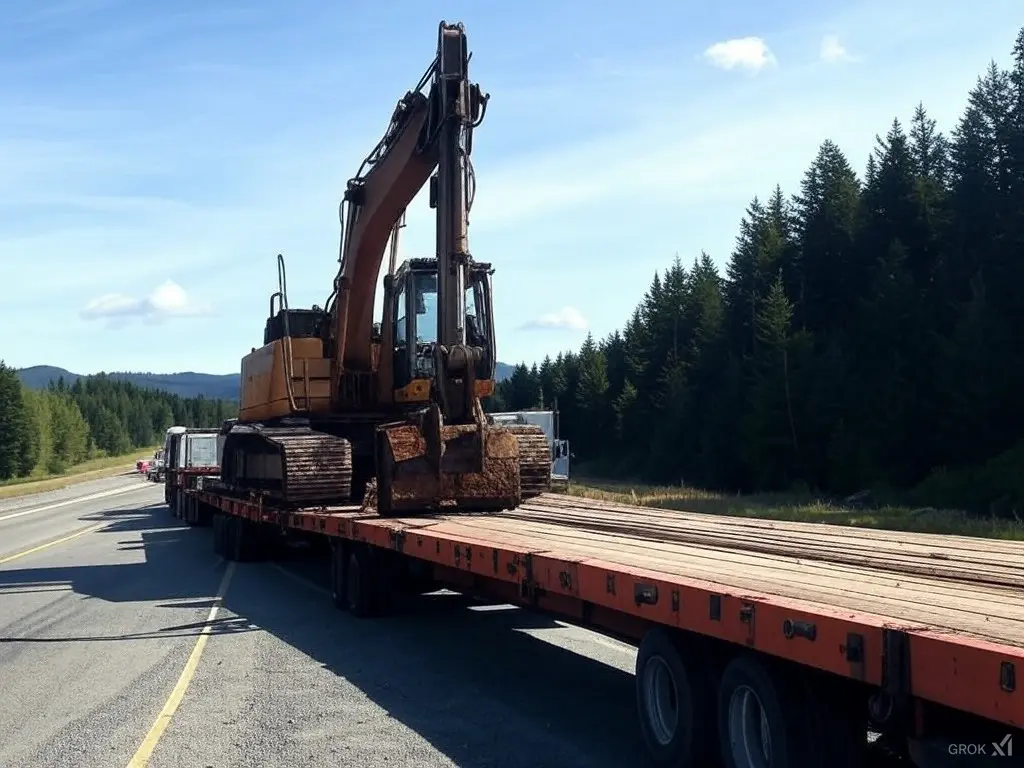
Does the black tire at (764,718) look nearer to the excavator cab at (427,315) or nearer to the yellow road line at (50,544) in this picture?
the excavator cab at (427,315)

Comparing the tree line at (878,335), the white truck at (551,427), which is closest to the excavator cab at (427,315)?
the white truck at (551,427)

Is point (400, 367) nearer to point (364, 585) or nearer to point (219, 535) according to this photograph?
point (364, 585)

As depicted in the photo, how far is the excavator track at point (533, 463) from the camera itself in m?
14.5

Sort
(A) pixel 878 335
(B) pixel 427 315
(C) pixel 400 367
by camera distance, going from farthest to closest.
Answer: (A) pixel 878 335
(C) pixel 400 367
(B) pixel 427 315

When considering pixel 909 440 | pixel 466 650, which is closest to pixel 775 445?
pixel 909 440

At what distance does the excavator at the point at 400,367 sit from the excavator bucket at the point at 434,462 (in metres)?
0.02

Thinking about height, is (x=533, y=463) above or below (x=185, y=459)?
above

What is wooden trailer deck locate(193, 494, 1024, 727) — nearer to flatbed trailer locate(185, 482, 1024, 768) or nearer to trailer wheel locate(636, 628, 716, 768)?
flatbed trailer locate(185, 482, 1024, 768)

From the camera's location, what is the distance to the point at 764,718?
17.3 ft

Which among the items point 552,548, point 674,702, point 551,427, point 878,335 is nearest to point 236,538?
point 552,548

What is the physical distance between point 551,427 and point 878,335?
18.5 meters

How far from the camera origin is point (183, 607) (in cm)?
1352

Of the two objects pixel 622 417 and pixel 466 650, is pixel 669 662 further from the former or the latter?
pixel 622 417

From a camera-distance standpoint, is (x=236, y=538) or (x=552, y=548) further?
(x=236, y=538)
